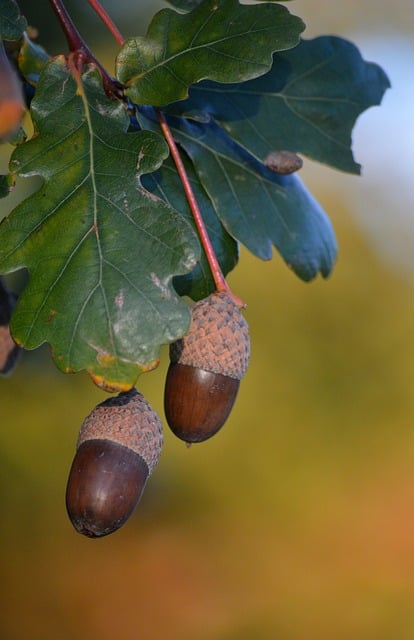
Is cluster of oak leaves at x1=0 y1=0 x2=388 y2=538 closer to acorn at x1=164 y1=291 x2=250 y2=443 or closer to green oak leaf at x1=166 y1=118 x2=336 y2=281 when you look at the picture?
acorn at x1=164 y1=291 x2=250 y2=443

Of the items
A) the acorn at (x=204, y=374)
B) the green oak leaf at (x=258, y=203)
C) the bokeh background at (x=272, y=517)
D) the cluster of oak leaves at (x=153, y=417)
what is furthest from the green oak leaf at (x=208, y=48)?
the bokeh background at (x=272, y=517)

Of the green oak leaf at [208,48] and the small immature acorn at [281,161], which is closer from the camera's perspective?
the green oak leaf at [208,48]

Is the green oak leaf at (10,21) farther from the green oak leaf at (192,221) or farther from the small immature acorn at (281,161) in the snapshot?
the small immature acorn at (281,161)

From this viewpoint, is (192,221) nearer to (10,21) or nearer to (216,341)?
(216,341)

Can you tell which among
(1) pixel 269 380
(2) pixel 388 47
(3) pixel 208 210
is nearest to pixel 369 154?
(2) pixel 388 47

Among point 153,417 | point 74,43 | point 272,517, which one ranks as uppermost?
point 74,43

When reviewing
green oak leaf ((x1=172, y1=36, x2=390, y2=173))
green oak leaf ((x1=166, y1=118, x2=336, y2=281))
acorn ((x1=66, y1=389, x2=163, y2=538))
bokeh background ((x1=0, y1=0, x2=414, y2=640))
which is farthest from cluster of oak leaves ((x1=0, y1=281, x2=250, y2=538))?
bokeh background ((x1=0, y1=0, x2=414, y2=640))

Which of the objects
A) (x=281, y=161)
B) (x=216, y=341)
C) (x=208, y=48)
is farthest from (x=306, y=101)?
(x=216, y=341)
